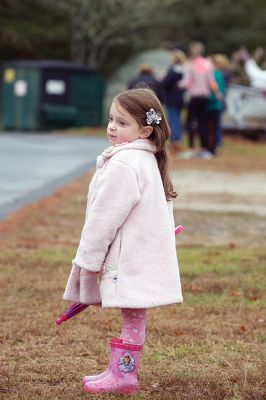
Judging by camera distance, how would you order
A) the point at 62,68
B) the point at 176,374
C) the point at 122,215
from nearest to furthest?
the point at 122,215, the point at 176,374, the point at 62,68

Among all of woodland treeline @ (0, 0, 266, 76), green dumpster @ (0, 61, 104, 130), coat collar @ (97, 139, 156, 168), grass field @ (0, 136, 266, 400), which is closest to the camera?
coat collar @ (97, 139, 156, 168)

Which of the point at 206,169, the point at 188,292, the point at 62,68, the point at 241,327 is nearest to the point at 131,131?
the point at 241,327

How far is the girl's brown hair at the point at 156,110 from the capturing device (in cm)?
494

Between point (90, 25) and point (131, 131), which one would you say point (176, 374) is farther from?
point (90, 25)

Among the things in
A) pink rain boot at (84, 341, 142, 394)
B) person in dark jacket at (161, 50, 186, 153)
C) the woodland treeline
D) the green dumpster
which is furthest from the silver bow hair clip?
the woodland treeline

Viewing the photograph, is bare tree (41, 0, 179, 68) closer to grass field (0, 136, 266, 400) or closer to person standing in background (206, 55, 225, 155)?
person standing in background (206, 55, 225, 155)

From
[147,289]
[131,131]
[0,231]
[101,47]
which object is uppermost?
[131,131]

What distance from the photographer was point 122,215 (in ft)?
15.8

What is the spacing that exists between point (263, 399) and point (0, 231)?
18.1 ft

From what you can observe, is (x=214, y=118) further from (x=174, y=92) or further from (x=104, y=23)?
(x=104, y=23)

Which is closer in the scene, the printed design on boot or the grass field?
the printed design on boot

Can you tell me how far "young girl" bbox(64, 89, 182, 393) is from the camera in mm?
4793

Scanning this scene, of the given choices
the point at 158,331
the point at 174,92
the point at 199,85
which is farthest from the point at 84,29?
the point at 158,331

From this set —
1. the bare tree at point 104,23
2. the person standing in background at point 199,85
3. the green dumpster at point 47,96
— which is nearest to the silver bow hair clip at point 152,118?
the person standing in background at point 199,85
